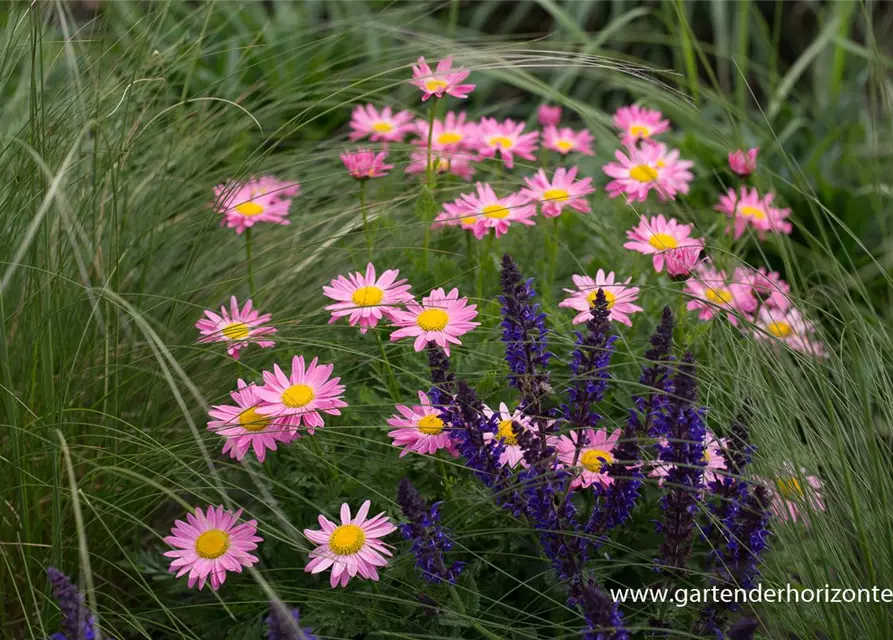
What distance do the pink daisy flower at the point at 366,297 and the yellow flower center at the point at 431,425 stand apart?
0.19 metres

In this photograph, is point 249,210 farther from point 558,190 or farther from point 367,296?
point 558,190

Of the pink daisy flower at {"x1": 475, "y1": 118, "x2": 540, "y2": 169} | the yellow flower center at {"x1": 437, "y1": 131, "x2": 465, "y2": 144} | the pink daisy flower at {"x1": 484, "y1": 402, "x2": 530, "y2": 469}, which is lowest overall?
the pink daisy flower at {"x1": 484, "y1": 402, "x2": 530, "y2": 469}

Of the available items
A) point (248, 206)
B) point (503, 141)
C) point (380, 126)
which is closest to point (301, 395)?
point (248, 206)

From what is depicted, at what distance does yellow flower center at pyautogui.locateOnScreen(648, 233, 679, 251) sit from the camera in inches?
76.4

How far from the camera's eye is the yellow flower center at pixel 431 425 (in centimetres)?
159

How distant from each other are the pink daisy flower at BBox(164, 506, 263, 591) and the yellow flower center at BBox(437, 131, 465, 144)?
4.43 ft

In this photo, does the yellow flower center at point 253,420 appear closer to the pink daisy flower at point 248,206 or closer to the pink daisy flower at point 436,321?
the pink daisy flower at point 436,321

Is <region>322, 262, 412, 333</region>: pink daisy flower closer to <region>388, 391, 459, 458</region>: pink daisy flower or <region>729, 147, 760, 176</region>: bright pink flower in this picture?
<region>388, 391, 459, 458</region>: pink daisy flower

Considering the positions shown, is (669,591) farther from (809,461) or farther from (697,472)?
(809,461)

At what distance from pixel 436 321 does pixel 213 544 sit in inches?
21.2

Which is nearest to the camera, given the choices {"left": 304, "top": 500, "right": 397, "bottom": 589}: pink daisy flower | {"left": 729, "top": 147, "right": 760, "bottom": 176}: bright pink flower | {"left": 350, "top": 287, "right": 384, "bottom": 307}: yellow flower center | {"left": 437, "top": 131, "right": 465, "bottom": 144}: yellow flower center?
{"left": 304, "top": 500, "right": 397, "bottom": 589}: pink daisy flower

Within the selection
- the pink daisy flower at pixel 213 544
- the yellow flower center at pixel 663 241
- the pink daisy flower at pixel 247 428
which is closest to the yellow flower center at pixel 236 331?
the pink daisy flower at pixel 247 428

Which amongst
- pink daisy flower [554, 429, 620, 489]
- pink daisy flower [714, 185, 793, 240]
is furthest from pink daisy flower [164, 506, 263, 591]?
pink daisy flower [714, 185, 793, 240]

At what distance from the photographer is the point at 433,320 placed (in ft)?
5.32
